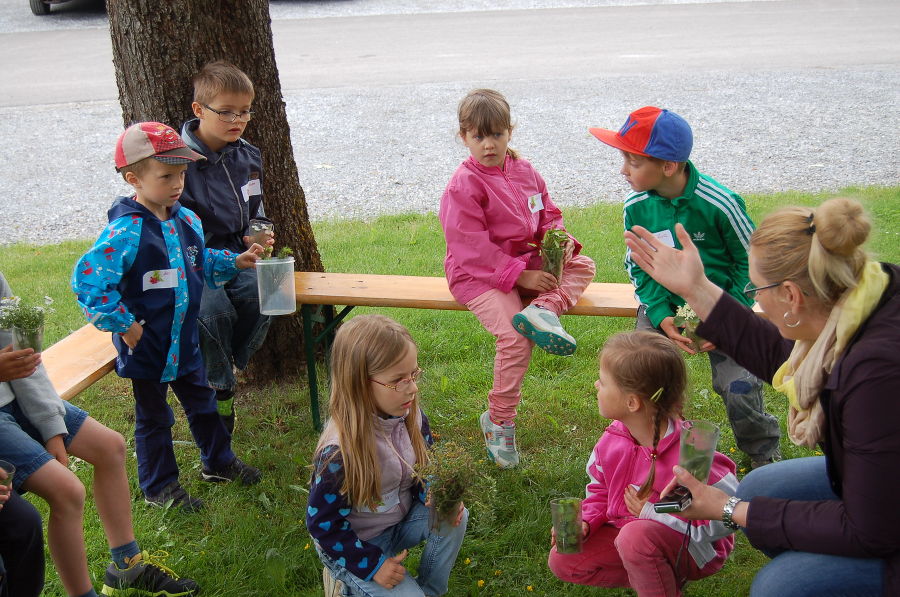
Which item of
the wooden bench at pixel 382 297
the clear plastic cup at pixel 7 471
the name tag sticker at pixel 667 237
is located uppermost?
the name tag sticker at pixel 667 237

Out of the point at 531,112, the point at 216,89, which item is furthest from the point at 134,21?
the point at 531,112

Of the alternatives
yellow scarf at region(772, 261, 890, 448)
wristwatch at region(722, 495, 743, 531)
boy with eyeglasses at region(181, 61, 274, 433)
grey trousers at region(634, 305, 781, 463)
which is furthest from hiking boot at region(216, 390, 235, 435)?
yellow scarf at region(772, 261, 890, 448)

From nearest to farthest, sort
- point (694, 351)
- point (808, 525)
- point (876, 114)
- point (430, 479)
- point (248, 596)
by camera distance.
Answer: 1. point (808, 525)
2. point (430, 479)
3. point (248, 596)
4. point (694, 351)
5. point (876, 114)

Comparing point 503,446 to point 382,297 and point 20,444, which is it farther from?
point 20,444

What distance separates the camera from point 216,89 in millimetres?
3697

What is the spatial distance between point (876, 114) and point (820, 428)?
8430mm

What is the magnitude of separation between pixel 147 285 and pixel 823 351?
244 centimetres

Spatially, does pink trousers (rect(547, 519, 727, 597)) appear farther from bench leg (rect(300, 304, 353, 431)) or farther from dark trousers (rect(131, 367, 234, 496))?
bench leg (rect(300, 304, 353, 431))

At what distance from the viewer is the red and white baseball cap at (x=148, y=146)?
3242mm

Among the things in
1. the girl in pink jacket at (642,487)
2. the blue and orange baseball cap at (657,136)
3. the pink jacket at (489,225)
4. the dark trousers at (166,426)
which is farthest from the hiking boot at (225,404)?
the blue and orange baseball cap at (657,136)

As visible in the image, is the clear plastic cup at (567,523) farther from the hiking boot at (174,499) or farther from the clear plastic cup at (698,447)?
the hiking boot at (174,499)

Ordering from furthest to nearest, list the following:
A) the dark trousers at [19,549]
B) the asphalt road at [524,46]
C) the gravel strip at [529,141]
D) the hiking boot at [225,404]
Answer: the asphalt road at [524,46] → the gravel strip at [529,141] → the hiking boot at [225,404] → the dark trousers at [19,549]

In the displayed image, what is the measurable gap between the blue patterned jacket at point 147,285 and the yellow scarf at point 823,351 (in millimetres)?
2311

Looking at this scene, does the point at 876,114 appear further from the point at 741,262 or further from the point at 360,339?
the point at 360,339
